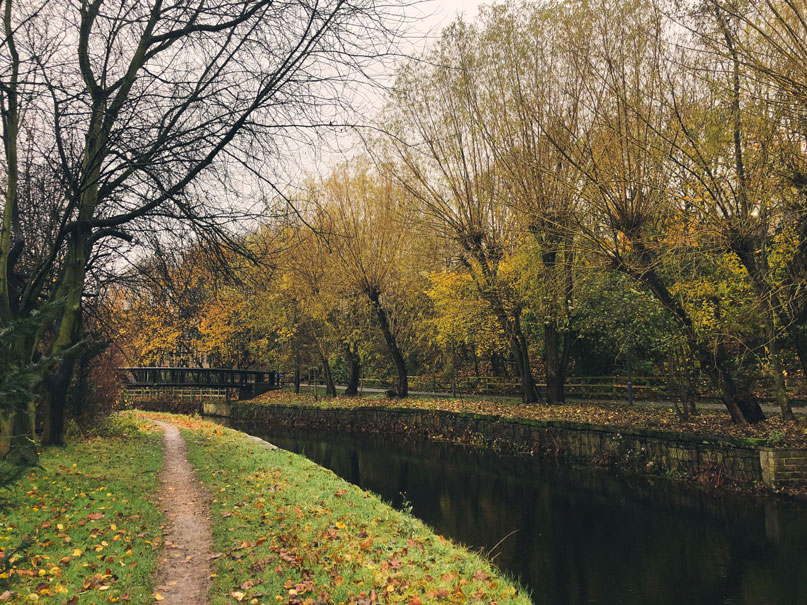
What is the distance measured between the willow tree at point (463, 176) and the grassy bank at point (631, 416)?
2.92m

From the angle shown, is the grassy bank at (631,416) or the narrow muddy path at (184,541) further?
the grassy bank at (631,416)

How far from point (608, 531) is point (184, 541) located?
23.2ft

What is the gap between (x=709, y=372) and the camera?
560 inches

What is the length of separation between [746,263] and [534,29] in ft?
29.8

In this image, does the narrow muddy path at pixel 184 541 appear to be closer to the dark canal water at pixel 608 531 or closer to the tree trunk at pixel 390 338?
the dark canal water at pixel 608 531

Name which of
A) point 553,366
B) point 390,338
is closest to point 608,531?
point 553,366

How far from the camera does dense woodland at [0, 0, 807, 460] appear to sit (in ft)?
21.6

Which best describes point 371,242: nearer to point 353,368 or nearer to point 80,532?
point 353,368

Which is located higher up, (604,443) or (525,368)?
(525,368)

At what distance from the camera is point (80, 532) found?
6.11 m

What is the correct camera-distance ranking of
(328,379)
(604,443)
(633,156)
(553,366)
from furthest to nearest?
(328,379), (553,366), (604,443), (633,156)

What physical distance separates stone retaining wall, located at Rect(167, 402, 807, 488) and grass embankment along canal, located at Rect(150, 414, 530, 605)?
7.39m

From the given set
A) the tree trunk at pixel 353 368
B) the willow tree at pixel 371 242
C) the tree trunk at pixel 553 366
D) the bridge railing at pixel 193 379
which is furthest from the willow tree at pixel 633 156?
the bridge railing at pixel 193 379

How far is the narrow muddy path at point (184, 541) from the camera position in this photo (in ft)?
16.7
